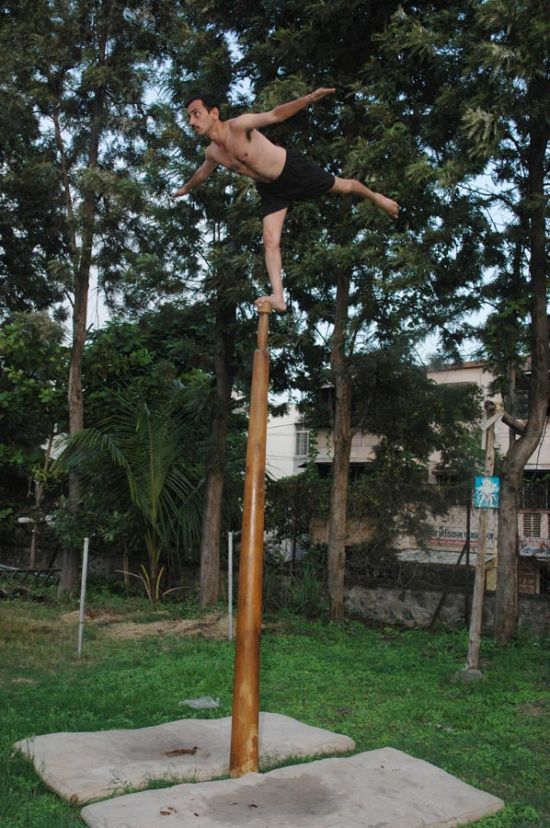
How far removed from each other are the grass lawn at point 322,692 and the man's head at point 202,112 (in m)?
3.57

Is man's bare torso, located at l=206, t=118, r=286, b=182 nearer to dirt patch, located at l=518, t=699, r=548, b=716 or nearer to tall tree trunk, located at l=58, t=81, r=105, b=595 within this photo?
dirt patch, located at l=518, t=699, r=548, b=716

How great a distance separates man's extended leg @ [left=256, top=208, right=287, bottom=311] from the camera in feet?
14.7

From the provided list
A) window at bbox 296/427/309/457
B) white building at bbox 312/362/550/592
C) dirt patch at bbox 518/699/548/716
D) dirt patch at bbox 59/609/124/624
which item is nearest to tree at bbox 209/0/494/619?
white building at bbox 312/362/550/592

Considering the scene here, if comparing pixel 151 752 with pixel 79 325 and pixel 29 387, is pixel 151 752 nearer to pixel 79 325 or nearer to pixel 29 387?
pixel 79 325

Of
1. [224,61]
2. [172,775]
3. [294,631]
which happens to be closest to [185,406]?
[294,631]

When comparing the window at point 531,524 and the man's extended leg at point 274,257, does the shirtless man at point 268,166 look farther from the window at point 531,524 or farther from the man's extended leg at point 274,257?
the window at point 531,524

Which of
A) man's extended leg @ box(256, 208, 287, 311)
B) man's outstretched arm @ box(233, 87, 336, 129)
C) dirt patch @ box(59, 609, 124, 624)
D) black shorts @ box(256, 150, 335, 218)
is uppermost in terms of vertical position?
man's outstretched arm @ box(233, 87, 336, 129)

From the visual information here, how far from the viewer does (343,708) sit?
6.64 m

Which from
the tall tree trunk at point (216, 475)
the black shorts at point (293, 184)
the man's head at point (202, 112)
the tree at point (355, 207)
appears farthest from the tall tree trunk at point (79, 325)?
the man's head at point (202, 112)

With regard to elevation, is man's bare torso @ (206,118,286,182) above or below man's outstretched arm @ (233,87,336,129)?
below

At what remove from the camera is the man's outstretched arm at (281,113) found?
4016 millimetres

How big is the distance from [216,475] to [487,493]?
5.46 metres

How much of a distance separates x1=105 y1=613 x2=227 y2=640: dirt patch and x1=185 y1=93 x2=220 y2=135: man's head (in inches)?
281

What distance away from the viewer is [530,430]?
9328 mm
